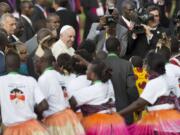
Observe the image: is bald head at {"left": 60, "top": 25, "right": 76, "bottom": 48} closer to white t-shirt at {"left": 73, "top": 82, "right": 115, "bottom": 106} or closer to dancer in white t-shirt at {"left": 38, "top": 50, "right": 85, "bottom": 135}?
dancer in white t-shirt at {"left": 38, "top": 50, "right": 85, "bottom": 135}

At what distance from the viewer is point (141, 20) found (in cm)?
1544

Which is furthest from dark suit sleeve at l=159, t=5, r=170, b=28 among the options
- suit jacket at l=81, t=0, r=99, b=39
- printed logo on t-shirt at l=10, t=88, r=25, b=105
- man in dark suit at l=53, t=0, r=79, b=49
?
printed logo on t-shirt at l=10, t=88, r=25, b=105

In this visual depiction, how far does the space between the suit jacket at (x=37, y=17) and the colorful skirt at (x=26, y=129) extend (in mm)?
5428

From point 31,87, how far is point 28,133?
1.90ft

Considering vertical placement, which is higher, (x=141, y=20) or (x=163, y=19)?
(x=141, y=20)

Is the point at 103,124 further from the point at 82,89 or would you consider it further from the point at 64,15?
the point at 64,15

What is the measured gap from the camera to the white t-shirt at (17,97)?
10734 mm

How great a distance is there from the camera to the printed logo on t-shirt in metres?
10.7

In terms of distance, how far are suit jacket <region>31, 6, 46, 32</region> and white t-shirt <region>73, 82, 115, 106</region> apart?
16.5 ft

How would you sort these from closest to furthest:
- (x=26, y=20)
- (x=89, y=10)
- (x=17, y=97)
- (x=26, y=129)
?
(x=17, y=97), (x=26, y=129), (x=26, y=20), (x=89, y=10)

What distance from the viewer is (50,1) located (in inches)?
733

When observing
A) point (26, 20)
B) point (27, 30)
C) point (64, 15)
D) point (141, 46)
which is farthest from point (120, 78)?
point (64, 15)

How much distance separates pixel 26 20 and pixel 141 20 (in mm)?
2131

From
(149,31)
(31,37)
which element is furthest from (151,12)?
(31,37)
